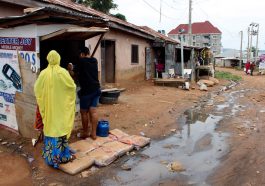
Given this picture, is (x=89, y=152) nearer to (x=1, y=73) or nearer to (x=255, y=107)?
(x=1, y=73)

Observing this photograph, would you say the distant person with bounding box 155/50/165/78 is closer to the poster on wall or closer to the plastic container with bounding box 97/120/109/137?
the plastic container with bounding box 97/120/109/137

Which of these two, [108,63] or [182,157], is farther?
[108,63]

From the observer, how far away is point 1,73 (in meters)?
6.65

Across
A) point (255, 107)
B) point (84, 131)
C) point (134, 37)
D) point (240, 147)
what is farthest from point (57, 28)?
point (134, 37)

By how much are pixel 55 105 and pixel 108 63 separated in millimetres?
9940

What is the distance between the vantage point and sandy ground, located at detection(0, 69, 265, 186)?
16.4ft

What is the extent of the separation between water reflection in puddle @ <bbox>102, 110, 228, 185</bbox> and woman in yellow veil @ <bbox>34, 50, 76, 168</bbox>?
1002mm

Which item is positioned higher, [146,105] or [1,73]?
[1,73]

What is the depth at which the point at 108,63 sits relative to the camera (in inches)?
584

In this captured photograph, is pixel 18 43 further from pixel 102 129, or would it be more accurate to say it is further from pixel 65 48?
pixel 102 129

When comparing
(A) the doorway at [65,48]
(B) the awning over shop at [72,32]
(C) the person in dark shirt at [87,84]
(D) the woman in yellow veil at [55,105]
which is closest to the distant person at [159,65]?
(A) the doorway at [65,48]

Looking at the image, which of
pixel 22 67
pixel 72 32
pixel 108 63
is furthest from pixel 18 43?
pixel 108 63

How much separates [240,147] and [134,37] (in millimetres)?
10794

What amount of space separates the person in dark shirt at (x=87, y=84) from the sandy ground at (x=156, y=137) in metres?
0.66
